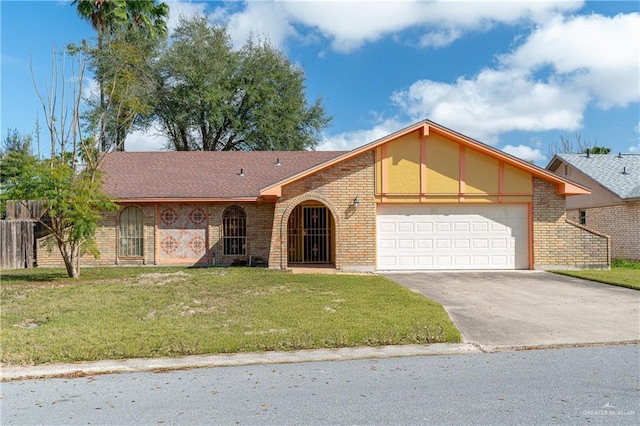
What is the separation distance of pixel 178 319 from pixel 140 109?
9.93 m

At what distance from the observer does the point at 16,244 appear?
1745 cm

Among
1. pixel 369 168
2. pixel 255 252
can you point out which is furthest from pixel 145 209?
pixel 369 168

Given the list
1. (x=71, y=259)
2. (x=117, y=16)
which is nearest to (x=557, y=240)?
(x=71, y=259)

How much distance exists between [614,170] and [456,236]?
477 inches

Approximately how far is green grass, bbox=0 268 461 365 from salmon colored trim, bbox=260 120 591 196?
146 inches

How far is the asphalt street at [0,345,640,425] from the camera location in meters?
4.29

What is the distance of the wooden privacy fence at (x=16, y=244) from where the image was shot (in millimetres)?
17094

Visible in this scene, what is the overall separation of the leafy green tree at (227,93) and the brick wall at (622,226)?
18.4m

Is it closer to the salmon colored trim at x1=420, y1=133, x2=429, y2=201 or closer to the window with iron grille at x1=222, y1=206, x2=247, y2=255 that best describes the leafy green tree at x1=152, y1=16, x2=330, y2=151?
the window with iron grille at x1=222, y1=206, x2=247, y2=255

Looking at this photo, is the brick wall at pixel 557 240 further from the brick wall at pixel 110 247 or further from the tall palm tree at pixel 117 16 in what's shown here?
the tall palm tree at pixel 117 16

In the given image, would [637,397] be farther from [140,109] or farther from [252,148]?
[252,148]

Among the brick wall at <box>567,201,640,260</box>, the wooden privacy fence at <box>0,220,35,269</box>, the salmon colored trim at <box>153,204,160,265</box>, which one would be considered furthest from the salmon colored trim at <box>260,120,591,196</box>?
the wooden privacy fence at <box>0,220,35,269</box>

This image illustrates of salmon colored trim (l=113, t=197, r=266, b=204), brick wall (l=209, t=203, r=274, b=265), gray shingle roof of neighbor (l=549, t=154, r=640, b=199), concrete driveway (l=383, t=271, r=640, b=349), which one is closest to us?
concrete driveway (l=383, t=271, r=640, b=349)

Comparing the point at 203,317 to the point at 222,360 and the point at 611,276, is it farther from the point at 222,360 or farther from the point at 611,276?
the point at 611,276
